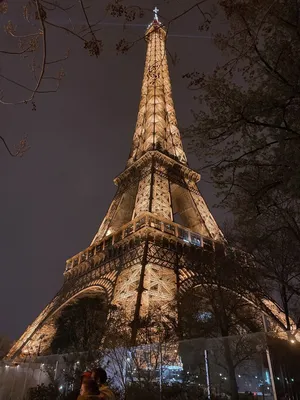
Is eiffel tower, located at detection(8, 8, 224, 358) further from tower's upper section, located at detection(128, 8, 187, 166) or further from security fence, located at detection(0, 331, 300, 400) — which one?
security fence, located at detection(0, 331, 300, 400)

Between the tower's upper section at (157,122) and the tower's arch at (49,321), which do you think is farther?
the tower's upper section at (157,122)

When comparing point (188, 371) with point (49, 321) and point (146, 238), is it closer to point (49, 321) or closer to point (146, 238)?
point (146, 238)

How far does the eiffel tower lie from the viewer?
1773cm

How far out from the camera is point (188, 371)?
681 cm

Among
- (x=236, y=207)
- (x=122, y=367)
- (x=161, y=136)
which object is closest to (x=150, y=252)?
(x=122, y=367)

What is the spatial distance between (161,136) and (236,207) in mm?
26400

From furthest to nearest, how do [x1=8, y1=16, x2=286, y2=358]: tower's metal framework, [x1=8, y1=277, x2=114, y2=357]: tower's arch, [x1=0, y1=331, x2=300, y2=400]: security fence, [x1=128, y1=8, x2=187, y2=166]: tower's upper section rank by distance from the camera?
1. [x1=128, y1=8, x2=187, y2=166]: tower's upper section
2. [x1=8, y1=277, x2=114, y2=357]: tower's arch
3. [x1=8, y1=16, x2=286, y2=358]: tower's metal framework
4. [x1=0, y1=331, x2=300, y2=400]: security fence

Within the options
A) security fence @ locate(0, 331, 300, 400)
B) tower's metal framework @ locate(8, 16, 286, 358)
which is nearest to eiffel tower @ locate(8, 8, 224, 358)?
tower's metal framework @ locate(8, 16, 286, 358)

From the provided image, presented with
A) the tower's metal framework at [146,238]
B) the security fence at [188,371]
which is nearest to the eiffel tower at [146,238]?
the tower's metal framework at [146,238]

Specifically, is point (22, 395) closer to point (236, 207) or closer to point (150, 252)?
point (236, 207)

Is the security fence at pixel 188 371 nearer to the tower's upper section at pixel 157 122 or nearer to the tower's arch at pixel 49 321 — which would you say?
the tower's arch at pixel 49 321

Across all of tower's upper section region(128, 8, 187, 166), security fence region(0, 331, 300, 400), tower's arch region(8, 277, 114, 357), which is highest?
tower's upper section region(128, 8, 187, 166)

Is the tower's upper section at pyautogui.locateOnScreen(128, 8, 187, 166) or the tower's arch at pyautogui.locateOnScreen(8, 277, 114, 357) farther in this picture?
the tower's upper section at pyautogui.locateOnScreen(128, 8, 187, 166)

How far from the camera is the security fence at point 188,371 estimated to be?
18.4 feet
